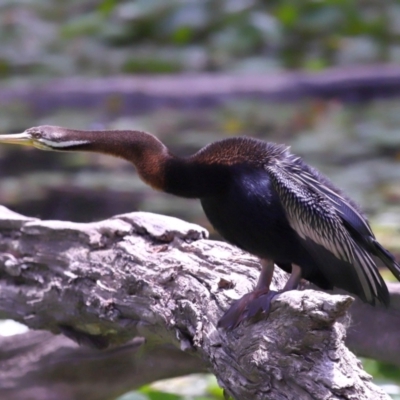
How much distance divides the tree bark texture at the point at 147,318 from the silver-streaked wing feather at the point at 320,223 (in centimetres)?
11

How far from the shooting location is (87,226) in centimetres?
199

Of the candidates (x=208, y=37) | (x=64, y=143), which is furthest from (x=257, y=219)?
(x=208, y=37)

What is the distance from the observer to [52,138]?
169 cm

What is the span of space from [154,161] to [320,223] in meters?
0.38

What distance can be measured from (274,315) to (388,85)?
4235mm

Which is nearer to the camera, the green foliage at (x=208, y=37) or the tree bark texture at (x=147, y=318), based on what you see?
the tree bark texture at (x=147, y=318)

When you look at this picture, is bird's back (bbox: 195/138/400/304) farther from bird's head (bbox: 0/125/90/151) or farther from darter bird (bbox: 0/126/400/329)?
bird's head (bbox: 0/125/90/151)

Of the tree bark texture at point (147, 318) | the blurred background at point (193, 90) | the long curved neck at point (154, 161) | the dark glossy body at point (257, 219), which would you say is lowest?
the tree bark texture at point (147, 318)

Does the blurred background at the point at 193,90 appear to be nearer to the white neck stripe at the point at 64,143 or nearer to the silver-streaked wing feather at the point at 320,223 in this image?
the silver-streaked wing feather at the point at 320,223

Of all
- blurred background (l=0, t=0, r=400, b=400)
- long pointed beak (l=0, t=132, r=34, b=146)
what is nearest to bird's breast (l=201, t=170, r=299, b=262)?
long pointed beak (l=0, t=132, r=34, b=146)

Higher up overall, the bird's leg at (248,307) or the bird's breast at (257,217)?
the bird's breast at (257,217)

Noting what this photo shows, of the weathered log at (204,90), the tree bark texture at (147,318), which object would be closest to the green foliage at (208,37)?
the weathered log at (204,90)

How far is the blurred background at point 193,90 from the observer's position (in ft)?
11.9

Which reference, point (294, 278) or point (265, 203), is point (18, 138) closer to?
point (265, 203)
